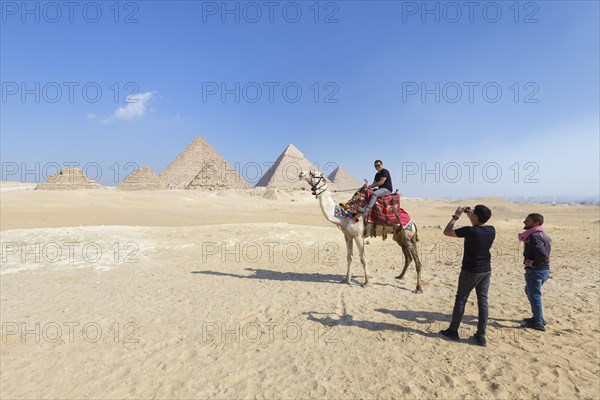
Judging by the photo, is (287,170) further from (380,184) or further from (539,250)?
(539,250)

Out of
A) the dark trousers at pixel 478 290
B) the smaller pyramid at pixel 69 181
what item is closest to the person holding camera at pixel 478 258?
the dark trousers at pixel 478 290

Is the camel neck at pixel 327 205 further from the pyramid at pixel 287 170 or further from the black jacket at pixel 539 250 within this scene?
the pyramid at pixel 287 170

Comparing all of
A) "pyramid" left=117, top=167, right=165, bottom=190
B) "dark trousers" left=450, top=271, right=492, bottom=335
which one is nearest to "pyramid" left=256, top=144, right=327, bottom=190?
"pyramid" left=117, top=167, right=165, bottom=190

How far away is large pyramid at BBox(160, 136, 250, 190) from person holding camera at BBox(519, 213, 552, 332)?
69590 millimetres

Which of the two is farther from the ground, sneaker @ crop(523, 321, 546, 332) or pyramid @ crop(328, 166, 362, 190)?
pyramid @ crop(328, 166, 362, 190)

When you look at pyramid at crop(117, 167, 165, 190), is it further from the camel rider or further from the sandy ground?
the camel rider

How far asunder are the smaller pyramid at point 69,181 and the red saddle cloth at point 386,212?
227 ft

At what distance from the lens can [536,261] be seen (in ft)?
16.1

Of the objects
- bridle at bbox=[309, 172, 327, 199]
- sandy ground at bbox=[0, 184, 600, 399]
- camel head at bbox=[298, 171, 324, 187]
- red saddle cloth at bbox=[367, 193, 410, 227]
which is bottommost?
sandy ground at bbox=[0, 184, 600, 399]

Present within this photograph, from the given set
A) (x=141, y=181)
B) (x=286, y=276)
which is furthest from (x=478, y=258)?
(x=141, y=181)

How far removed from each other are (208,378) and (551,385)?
4.11 meters

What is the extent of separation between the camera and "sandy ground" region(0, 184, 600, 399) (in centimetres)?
369

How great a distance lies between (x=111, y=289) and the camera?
7281 millimetres

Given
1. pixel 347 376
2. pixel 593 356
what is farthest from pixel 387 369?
pixel 593 356
